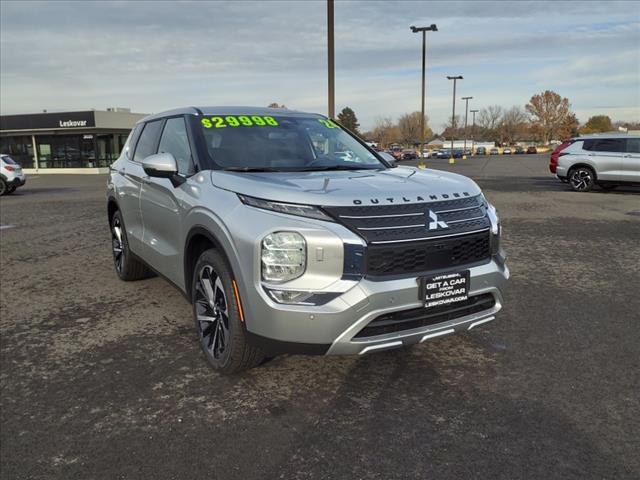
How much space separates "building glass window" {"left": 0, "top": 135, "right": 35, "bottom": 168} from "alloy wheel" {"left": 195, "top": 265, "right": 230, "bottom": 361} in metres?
42.9

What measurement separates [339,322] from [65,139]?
4204 cm

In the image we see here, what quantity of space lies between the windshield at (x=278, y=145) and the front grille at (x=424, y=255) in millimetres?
1260

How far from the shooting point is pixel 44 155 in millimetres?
40375

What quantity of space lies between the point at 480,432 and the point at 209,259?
188cm

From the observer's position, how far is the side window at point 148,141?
492 centimetres

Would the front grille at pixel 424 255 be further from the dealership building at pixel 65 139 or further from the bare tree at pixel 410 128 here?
the bare tree at pixel 410 128

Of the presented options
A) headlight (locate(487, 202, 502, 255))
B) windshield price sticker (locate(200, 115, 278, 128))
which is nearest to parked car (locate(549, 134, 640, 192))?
headlight (locate(487, 202, 502, 255))

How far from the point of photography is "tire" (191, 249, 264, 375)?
318 centimetres

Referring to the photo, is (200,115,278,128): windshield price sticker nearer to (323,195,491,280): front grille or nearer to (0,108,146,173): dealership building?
(323,195,491,280): front grille

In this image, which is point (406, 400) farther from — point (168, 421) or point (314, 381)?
point (168, 421)

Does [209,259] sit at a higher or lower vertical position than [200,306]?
higher

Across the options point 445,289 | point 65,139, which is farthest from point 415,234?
point 65,139

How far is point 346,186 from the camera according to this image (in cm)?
321

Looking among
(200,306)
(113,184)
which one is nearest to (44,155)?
(113,184)
